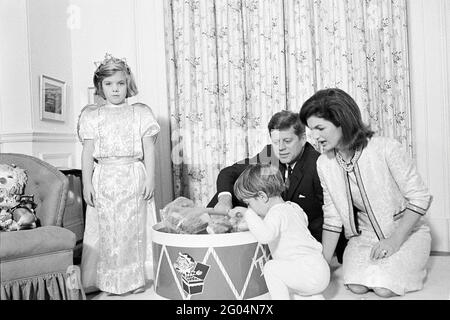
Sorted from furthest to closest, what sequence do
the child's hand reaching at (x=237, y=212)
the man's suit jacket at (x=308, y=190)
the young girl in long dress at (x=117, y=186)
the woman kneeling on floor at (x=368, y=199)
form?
the man's suit jacket at (x=308, y=190)
the young girl in long dress at (x=117, y=186)
the child's hand reaching at (x=237, y=212)
the woman kneeling on floor at (x=368, y=199)

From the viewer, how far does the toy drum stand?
2.38m

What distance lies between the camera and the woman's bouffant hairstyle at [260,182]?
2336 millimetres

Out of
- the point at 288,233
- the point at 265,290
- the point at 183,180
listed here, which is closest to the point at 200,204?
the point at 183,180

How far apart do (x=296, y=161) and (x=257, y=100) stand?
1.07m

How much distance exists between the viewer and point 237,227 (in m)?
2.51

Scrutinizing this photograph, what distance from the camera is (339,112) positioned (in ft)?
7.93

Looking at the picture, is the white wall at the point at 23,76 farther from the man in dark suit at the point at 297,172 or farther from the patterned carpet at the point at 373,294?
the man in dark suit at the point at 297,172

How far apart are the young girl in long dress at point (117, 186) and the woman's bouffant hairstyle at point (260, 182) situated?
69 centimetres

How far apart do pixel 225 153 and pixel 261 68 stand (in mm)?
791

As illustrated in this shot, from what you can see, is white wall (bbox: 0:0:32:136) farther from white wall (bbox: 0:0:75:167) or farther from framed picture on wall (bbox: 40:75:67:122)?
framed picture on wall (bbox: 40:75:67:122)

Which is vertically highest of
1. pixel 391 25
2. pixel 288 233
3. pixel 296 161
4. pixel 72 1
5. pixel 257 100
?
pixel 72 1

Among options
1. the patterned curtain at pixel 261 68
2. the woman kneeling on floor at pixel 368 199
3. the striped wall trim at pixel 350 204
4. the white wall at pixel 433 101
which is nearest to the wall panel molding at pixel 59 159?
the patterned curtain at pixel 261 68

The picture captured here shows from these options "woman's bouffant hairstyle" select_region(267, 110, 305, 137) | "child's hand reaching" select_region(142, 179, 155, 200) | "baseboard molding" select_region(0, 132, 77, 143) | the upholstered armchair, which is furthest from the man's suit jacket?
"baseboard molding" select_region(0, 132, 77, 143)
